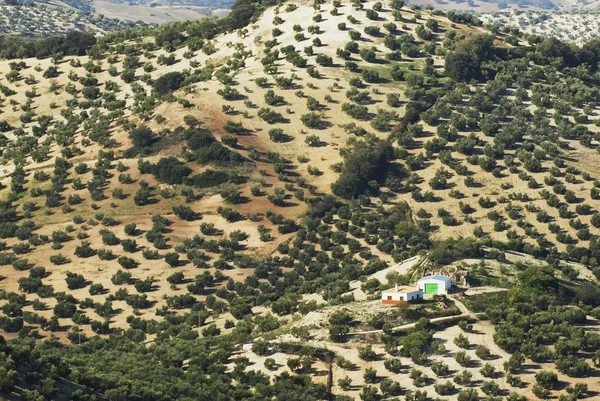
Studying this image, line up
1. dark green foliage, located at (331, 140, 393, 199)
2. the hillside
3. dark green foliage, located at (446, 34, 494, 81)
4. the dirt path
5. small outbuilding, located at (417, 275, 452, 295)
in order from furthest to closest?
dark green foliage, located at (446, 34, 494, 81), dark green foliage, located at (331, 140, 393, 199), small outbuilding, located at (417, 275, 452, 295), the dirt path, the hillside

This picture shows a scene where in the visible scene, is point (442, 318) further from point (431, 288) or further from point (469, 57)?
point (469, 57)

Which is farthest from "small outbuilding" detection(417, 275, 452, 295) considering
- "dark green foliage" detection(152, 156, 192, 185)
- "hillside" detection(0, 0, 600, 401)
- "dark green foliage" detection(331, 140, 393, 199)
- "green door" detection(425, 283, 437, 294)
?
"dark green foliage" detection(152, 156, 192, 185)

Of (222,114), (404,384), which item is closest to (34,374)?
(404,384)

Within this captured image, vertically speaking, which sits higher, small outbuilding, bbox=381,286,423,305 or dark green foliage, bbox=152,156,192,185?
small outbuilding, bbox=381,286,423,305

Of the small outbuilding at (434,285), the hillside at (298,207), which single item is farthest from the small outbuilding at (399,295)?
the hillside at (298,207)

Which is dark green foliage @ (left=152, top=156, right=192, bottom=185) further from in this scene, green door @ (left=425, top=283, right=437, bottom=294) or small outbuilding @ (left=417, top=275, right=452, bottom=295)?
green door @ (left=425, top=283, right=437, bottom=294)

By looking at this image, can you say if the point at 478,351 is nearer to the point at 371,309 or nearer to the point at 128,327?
the point at 371,309

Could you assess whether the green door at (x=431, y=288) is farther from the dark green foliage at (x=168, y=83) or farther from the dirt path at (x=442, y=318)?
the dark green foliage at (x=168, y=83)
